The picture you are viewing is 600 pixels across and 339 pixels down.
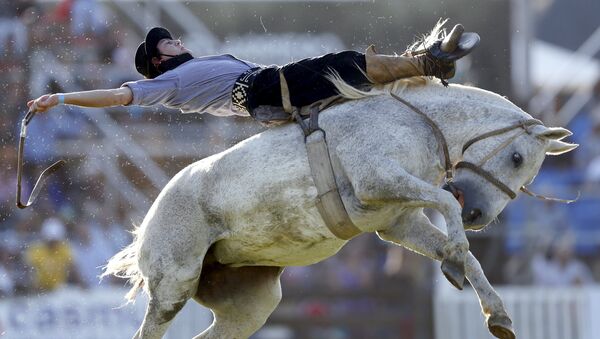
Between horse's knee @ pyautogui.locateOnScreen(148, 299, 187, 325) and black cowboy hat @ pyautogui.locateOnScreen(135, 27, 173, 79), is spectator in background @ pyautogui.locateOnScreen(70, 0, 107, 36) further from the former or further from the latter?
horse's knee @ pyautogui.locateOnScreen(148, 299, 187, 325)

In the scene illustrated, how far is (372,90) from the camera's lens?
24.4 ft

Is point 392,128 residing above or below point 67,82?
above

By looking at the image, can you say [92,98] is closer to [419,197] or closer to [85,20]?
[419,197]

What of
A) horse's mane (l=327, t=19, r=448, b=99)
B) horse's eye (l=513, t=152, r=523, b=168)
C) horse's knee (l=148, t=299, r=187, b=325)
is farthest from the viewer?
horse's knee (l=148, t=299, r=187, b=325)

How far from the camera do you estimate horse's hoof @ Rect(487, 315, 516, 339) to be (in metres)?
6.94

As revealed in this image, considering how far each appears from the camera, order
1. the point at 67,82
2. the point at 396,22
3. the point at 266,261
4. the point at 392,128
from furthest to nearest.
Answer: the point at 396,22 → the point at 67,82 → the point at 266,261 → the point at 392,128

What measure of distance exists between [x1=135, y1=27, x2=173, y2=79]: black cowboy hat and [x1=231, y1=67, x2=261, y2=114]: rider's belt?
51cm

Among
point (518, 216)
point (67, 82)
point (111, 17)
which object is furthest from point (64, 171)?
point (518, 216)

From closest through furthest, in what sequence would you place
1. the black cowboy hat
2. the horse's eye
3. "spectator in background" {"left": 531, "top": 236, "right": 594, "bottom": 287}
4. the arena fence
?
1. the horse's eye
2. the black cowboy hat
3. the arena fence
4. "spectator in background" {"left": 531, "top": 236, "right": 594, "bottom": 287}

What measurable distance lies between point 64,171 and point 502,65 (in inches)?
196

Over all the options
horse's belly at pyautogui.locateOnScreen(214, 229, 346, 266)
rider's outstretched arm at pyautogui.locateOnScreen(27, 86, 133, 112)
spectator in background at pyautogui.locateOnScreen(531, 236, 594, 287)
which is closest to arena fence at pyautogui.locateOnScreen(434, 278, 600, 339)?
spectator in background at pyautogui.locateOnScreen(531, 236, 594, 287)

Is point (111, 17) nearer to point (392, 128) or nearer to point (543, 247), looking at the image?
point (543, 247)

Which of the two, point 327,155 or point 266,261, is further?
point 266,261

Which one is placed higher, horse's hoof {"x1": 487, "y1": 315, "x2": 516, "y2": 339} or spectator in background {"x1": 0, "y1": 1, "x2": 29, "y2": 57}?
horse's hoof {"x1": 487, "y1": 315, "x2": 516, "y2": 339}
